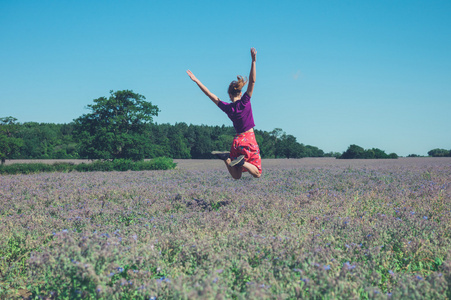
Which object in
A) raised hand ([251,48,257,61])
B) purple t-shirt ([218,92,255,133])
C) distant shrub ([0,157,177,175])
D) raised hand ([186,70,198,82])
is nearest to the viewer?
raised hand ([251,48,257,61])

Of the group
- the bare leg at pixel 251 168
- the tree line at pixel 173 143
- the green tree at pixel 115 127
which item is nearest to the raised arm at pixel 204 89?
the bare leg at pixel 251 168

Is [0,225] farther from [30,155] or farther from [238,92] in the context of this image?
[30,155]

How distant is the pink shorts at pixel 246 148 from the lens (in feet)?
18.5

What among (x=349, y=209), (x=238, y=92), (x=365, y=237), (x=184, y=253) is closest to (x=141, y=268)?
(x=184, y=253)

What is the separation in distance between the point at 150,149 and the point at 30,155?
135 feet

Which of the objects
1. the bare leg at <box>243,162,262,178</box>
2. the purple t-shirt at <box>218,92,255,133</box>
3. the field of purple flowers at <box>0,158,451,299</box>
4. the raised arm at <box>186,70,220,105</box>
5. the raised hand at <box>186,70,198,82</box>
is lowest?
the field of purple flowers at <box>0,158,451,299</box>

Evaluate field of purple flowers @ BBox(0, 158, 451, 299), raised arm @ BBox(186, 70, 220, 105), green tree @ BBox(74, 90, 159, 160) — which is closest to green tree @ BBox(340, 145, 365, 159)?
green tree @ BBox(74, 90, 159, 160)

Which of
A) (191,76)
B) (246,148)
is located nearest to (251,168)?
(246,148)

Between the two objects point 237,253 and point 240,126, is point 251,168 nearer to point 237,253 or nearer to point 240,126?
point 240,126

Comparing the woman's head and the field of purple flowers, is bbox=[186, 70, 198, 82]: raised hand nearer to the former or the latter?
the woman's head

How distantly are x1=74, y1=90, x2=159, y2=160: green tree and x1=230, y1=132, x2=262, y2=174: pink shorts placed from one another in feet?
111

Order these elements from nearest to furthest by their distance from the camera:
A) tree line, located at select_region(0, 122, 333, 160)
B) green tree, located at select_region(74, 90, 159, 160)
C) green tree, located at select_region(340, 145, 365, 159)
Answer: green tree, located at select_region(74, 90, 159, 160)
green tree, located at select_region(340, 145, 365, 159)
tree line, located at select_region(0, 122, 333, 160)

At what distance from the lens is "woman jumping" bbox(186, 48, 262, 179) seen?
542 centimetres

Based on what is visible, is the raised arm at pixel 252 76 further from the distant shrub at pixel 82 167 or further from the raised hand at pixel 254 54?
the distant shrub at pixel 82 167
